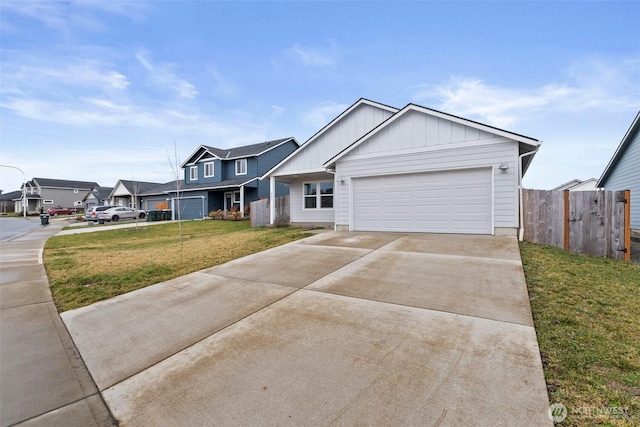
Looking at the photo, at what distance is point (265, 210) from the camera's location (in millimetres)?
16719

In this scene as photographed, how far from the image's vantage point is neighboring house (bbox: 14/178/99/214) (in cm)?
5319

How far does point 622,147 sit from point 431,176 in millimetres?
12091

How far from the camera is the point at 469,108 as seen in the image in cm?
1533

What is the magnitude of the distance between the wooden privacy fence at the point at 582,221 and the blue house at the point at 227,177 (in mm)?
18801

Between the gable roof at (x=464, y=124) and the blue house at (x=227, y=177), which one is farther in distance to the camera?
the blue house at (x=227, y=177)

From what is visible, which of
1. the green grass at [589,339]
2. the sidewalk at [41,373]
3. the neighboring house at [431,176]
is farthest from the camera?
the neighboring house at [431,176]

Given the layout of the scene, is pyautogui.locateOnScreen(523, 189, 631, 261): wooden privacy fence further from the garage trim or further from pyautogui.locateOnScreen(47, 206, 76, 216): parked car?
pyautogui.locateOnScreen(47, 206, 76, 216): parked car

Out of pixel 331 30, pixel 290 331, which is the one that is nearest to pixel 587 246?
pixel 290 331

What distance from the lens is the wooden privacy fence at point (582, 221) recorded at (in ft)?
23.2

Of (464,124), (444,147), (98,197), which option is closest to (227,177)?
(444,147)

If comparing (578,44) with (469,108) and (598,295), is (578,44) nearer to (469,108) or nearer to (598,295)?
(469,108)

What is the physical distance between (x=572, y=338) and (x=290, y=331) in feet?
9.80

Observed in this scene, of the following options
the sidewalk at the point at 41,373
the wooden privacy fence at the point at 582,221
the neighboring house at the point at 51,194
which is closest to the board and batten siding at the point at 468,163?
the wooden privacy fence at the point at 582,221

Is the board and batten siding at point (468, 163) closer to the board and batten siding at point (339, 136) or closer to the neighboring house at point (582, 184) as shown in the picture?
the board and batten siding at point (339, 136)
